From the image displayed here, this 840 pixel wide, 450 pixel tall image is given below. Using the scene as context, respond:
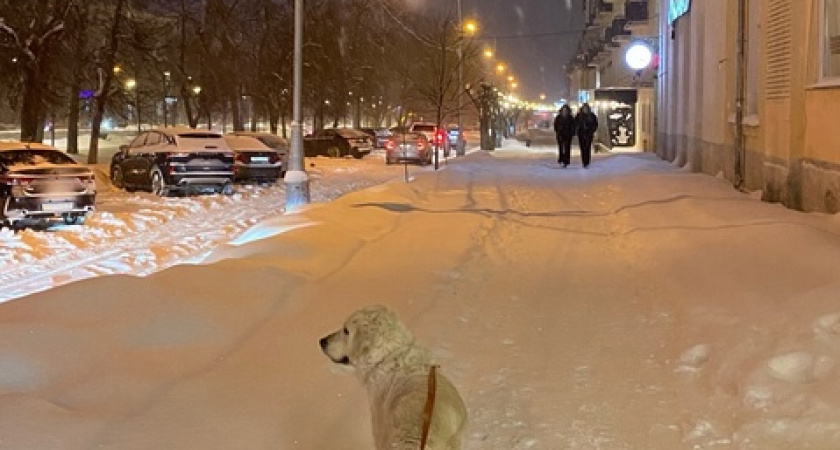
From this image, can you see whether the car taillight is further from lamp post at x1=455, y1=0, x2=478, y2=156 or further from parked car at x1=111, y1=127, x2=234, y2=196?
lamp post at x1=455, y1=0, x2=478, y2=156

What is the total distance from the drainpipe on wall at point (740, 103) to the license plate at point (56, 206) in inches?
458

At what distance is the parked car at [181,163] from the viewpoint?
70.8ft

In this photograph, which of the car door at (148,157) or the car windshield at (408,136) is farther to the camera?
the car windshield at (408,136)

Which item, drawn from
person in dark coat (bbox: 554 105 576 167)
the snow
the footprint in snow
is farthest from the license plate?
person in dark coat (bbox: 554 105 576 167)

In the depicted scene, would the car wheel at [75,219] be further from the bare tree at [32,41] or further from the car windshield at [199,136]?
the bare tree at [32,41]

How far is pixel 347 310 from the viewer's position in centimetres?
767

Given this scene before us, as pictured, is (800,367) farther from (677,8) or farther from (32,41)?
(32,41)

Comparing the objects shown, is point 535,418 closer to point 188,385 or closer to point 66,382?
point 188,385

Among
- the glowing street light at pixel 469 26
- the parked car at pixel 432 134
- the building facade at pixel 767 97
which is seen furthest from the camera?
the glowing street light at pixel 469 26

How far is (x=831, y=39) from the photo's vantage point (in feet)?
41.0

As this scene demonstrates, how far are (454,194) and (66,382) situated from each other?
13.4 meters

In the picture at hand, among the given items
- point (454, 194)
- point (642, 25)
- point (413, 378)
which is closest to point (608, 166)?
point (454, 194)

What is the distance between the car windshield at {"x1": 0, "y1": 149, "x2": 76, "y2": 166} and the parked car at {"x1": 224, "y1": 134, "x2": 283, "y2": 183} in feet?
27.6

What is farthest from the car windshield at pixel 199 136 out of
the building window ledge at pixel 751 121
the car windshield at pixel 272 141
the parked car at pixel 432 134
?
the parked car at pixel 432 134
